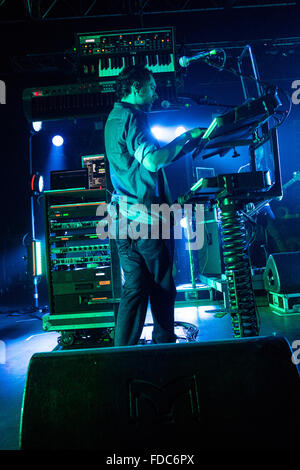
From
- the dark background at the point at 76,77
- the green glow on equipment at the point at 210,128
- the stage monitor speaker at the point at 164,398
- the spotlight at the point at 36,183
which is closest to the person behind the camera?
the stage monitor speaker at the point at 164,398

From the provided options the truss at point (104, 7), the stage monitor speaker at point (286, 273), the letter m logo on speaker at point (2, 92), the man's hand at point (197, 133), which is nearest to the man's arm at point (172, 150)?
the man's hand at point (197, 133)

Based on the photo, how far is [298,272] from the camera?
3.66 m

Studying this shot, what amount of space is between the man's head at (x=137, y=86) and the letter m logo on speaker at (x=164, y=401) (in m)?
1.46

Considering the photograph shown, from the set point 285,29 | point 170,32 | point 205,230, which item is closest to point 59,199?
point 170,32

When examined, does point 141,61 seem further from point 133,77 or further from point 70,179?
point 133,77

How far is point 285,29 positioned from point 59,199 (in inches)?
192

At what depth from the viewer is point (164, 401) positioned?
2.84 feet

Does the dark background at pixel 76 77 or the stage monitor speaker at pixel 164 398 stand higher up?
the dark background at pixel 76 77

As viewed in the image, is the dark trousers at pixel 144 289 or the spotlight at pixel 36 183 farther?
the spotlight at pixel 36 183

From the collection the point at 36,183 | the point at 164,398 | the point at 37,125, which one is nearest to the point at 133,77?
the point at 164,398

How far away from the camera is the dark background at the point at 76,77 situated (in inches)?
186

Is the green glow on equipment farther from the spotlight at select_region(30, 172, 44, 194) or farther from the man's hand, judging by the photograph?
the spotlight at select_region(30, 172, 44, 194)

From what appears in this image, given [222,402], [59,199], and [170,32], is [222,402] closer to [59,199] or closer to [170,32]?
[59,199]

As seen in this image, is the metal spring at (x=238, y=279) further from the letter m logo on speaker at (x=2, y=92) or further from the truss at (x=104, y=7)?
the letter m logo on speaker at (x=2, y=92)
